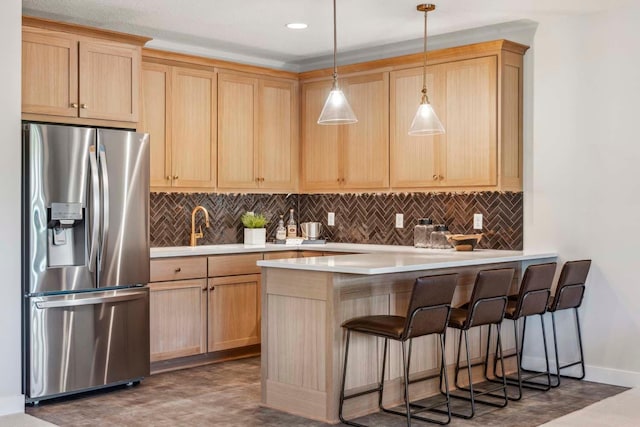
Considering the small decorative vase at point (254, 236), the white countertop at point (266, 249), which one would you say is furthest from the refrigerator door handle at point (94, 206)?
the small decorative vase at point (254, 236)

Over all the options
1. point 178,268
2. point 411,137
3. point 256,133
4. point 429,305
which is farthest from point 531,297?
point 256,133

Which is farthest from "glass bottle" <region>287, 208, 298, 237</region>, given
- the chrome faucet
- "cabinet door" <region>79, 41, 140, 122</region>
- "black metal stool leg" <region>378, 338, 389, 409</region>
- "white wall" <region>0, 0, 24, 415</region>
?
"white wall" <region>0, 0, 24, 415</region>

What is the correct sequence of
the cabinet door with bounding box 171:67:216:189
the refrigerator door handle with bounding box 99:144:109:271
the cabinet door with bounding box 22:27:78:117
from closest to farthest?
1. the cabinet door with bounding box 22:27:78:117
2. the refrigerator door handle with bounding box 99:144:109:271
3. the cabinet door with bounding box 171:67:216:189

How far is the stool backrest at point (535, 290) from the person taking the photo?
4688 mm

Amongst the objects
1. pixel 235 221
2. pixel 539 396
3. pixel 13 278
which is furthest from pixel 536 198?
pixel 13 278

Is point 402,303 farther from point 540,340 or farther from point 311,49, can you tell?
point 311,49

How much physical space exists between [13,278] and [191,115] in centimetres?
215

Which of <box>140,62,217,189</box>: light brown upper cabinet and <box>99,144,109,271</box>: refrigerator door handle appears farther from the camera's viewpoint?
<box>140,62,217,189</box>: light brown upper cabinet

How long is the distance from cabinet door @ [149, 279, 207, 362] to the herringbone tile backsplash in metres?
0.71

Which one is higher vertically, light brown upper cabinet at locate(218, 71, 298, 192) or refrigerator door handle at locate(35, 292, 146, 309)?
light brown upper cabinet at locate(218, 71, 298, 192)

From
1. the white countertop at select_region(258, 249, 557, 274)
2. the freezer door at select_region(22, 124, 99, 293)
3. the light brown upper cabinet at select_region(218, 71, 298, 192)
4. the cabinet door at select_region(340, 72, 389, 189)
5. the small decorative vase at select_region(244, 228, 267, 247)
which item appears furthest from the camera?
the small decorative vase at select_region(244, 228, 267, 247)

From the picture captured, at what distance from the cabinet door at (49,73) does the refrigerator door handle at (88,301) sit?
46.2 inches

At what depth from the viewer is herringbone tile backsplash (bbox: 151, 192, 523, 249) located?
5793 mm

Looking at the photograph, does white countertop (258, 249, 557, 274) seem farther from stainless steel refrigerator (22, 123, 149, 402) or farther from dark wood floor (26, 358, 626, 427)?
stainless steel refrigerator (22, 123, 149, 402)
